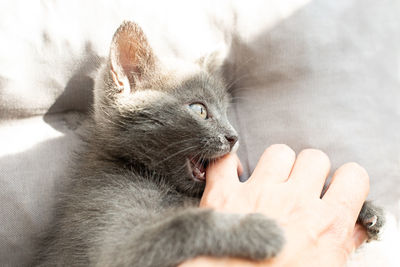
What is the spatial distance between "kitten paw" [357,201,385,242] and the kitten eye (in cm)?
79

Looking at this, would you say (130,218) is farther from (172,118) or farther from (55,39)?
(55,39)

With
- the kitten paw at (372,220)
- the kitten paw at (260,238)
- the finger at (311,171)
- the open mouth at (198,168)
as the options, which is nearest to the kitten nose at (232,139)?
the open mouth at (198,168)

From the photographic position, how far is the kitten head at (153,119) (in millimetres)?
1494

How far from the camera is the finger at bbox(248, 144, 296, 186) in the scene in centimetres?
154

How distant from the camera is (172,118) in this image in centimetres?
151

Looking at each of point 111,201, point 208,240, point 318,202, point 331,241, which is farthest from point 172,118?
point 331,241

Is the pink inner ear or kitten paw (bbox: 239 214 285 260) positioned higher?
the pink inner ear

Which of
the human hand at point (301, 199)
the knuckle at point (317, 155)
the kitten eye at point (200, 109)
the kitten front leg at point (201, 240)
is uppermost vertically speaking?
the knuckle at point (317, 155)

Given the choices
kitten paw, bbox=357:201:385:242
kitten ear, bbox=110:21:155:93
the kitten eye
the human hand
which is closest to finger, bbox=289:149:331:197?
the human hand

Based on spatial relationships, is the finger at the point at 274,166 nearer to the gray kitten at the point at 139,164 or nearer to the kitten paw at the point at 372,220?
the gray kitten at the point at 139,164

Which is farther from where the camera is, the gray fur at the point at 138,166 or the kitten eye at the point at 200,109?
the kitten eye at the point at 200,109

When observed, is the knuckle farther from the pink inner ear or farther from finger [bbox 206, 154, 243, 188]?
the pink inner ear

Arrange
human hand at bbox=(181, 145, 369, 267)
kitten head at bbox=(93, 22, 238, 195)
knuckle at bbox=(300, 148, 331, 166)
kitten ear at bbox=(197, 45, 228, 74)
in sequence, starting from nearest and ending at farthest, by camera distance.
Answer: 1. human hand at bbox=(181, 145, 369, 267)
2. kitten head at bbox=(93, 22, 238, 195)
3. knuckle at bbox=(300, 148, 331, 166)
4. kitten ear at bbox=(197, 45, 228, 74)

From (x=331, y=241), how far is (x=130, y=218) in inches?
28.8
